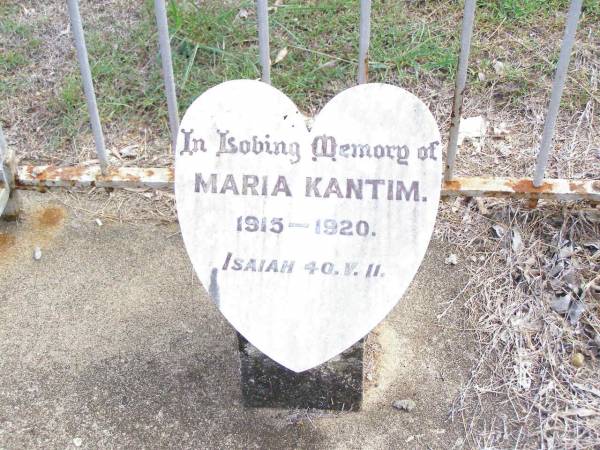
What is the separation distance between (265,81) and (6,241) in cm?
118

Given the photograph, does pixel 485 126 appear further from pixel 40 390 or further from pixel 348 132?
pixel 40 390

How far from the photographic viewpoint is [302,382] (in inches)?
82.3

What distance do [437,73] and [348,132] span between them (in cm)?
145

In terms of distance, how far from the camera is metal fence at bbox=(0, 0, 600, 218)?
211 cm

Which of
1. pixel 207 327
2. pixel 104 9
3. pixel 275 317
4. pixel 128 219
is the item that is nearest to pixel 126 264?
pixel 128 219

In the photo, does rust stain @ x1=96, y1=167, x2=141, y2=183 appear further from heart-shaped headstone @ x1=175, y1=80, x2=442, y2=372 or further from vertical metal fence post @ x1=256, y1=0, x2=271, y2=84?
heart-shaped headstone @ x1=175, y1=80, x2=442, y2=372

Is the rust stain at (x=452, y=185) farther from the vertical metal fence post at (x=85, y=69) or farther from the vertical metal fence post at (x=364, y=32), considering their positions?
the vertical metal fence post at (x=85, y=69)

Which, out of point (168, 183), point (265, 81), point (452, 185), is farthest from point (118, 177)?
point (452, 185)

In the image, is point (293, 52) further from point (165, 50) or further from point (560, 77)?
point (560, 77)

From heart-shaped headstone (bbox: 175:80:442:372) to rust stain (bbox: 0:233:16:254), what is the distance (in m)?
1.15

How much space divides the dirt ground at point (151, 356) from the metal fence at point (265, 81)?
28 cm

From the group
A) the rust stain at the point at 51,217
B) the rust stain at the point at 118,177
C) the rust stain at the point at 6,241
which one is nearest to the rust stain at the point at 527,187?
the rust stain at the point at 118,177

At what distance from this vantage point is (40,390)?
2260mm

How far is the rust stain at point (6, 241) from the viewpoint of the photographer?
2699mm
